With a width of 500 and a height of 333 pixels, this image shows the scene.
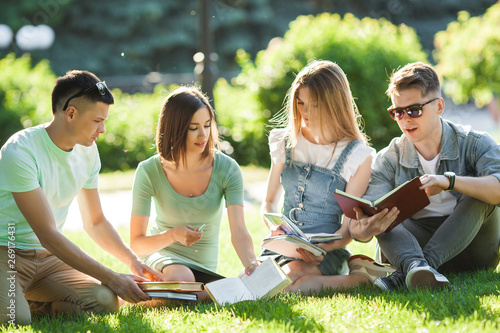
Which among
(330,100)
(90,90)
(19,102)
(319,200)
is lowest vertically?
(319,200)

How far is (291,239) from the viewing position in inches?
144

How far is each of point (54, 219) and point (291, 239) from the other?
1383mm

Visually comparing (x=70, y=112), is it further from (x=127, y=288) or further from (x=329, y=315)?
(x=329, y=315)

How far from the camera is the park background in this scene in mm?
3273

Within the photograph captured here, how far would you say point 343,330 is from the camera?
2.96 meters

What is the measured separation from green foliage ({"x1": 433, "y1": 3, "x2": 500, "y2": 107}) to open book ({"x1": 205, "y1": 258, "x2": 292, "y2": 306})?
38.2ft

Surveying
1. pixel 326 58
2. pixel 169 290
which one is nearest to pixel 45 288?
pixel 169 290

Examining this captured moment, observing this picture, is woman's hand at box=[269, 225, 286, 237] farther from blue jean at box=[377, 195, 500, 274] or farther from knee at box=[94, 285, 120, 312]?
knee at box=[94, 285, 120, 312]

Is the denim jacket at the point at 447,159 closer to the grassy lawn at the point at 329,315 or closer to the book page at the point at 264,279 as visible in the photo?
the grassy lawn at the point at 329,315

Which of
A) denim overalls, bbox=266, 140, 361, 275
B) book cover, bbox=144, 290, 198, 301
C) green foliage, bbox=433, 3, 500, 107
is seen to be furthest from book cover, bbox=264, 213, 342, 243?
green foliage, bbox=433, 3, 500, 107

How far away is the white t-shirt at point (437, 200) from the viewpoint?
13.6ft

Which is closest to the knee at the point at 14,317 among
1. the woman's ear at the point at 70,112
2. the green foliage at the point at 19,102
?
the woman's ear at the point at 70,112

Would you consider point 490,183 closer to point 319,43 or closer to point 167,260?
point 167,260

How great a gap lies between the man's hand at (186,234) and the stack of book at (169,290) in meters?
0.38
